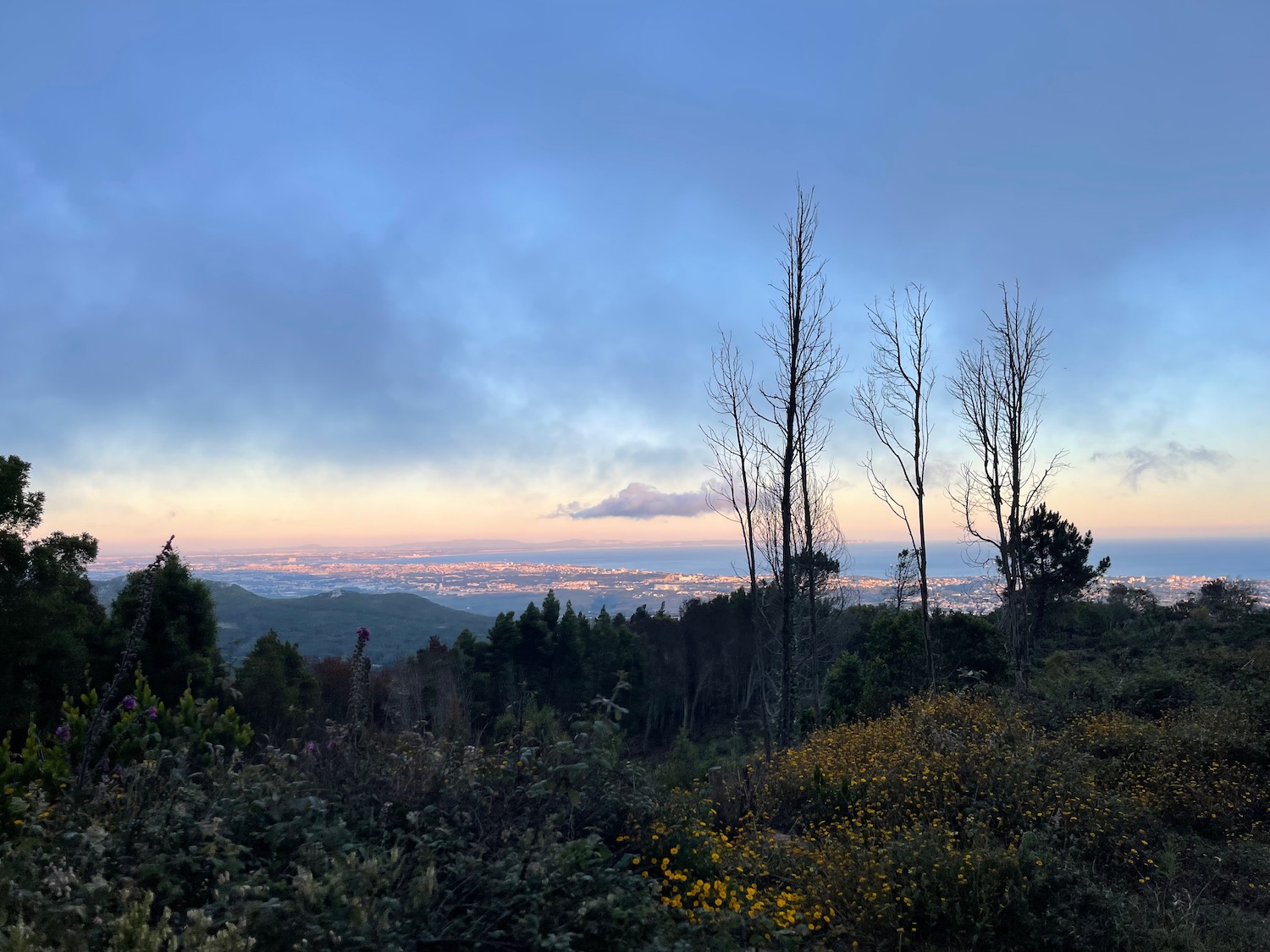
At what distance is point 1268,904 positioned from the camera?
172 inches

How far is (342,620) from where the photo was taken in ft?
176

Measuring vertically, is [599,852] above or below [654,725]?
above

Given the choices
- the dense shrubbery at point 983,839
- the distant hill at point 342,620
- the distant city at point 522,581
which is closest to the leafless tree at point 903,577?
the distant city at point 522,581

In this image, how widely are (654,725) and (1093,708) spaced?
87.8 ft

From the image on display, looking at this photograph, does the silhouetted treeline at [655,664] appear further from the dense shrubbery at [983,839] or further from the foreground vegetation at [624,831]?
the dense shrubbery at [983,839]

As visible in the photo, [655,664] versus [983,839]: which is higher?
[983,839]

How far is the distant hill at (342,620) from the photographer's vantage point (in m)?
39.9

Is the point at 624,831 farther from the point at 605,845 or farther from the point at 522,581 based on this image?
the point at 522,581

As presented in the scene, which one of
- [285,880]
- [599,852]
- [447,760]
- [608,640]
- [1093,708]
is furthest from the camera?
[608,640]

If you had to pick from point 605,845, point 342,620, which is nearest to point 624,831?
point 605,845

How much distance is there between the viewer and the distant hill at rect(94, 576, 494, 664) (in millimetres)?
39875

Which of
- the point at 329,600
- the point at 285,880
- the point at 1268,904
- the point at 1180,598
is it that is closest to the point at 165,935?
the point at 285,880

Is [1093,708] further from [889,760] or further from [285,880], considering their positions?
[285,880]

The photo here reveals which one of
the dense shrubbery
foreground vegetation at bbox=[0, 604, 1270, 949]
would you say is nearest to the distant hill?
the dense shrubbery
